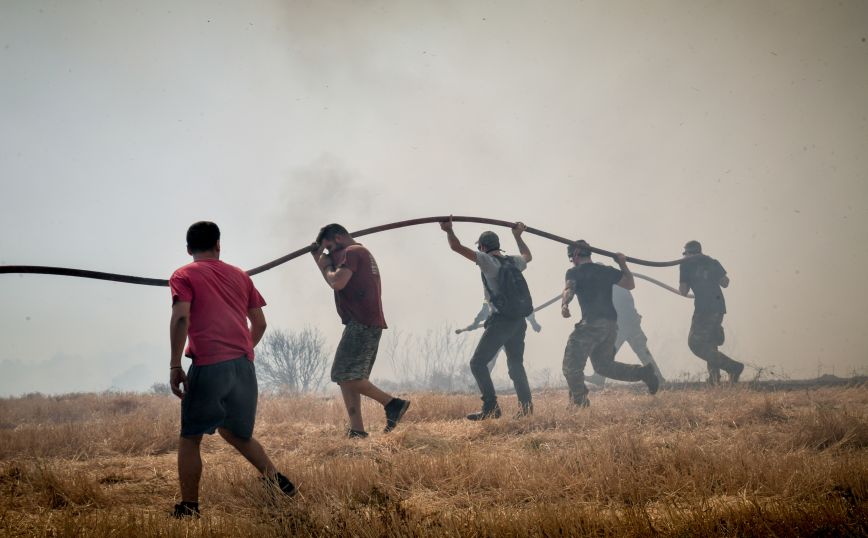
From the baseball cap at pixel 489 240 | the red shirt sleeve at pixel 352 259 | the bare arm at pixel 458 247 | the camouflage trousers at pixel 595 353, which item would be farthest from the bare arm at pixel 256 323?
the camouflage trousers at pixel 595 353

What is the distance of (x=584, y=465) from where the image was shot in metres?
3.18

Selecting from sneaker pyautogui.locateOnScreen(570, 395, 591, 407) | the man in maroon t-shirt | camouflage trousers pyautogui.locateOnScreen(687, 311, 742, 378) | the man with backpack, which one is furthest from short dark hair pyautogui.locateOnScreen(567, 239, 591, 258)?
the man in maroon t-shirt

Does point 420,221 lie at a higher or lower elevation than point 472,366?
higher

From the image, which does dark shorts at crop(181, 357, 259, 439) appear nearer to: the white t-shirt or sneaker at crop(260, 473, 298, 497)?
sneaker at crop(260, 473, 298, 497)

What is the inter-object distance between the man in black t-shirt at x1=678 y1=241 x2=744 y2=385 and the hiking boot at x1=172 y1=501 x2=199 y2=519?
8091 millimetres

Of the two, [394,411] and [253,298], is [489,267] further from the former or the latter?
[253,298]

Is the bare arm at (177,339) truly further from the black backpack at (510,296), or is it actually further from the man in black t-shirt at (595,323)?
the man in black t-shirt at (595,323)

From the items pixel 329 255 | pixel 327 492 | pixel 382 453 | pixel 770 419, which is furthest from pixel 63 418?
pixel 770 419

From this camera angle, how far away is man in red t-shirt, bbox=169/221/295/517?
286 cm

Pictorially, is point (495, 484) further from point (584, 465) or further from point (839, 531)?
point (839, 531)

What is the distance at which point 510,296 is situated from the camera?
6.12 metres

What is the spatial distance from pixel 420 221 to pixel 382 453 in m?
3.10

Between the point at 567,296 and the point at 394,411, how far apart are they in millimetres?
3263

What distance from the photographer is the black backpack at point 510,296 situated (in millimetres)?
6117
